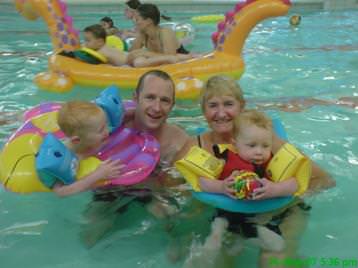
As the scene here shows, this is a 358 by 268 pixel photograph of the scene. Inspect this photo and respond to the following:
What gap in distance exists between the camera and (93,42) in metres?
5.40

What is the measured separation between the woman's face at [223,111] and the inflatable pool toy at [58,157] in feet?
1.21

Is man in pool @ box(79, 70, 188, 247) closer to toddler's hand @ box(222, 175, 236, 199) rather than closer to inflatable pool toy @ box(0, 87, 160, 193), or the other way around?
inflatable pool toy @ box(0, 87, 160, 193)

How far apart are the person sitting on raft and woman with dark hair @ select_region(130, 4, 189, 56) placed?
0.15m

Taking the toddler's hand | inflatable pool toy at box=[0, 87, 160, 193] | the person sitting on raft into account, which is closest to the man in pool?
inflatable pool toy at box=[0, 87, 160, 193]

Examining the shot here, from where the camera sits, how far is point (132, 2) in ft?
20.7

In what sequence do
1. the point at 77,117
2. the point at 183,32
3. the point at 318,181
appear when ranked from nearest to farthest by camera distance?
the point at 77,117
the point at 318,181
the point at 183,32

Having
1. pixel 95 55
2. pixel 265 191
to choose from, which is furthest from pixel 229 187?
pixel 95 55

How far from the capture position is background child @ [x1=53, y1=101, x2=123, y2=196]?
233cm

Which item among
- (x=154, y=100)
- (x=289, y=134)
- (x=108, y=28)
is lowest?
(x=289, y=134)

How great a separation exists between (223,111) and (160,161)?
518mm

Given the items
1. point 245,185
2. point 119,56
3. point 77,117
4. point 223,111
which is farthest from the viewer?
point 119,56

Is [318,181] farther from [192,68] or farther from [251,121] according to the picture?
[192,68]

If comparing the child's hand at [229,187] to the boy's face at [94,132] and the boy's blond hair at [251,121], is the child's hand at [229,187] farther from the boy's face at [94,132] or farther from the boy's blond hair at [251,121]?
the boy's face at [94,132]

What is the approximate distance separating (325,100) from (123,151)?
2.80 metres
